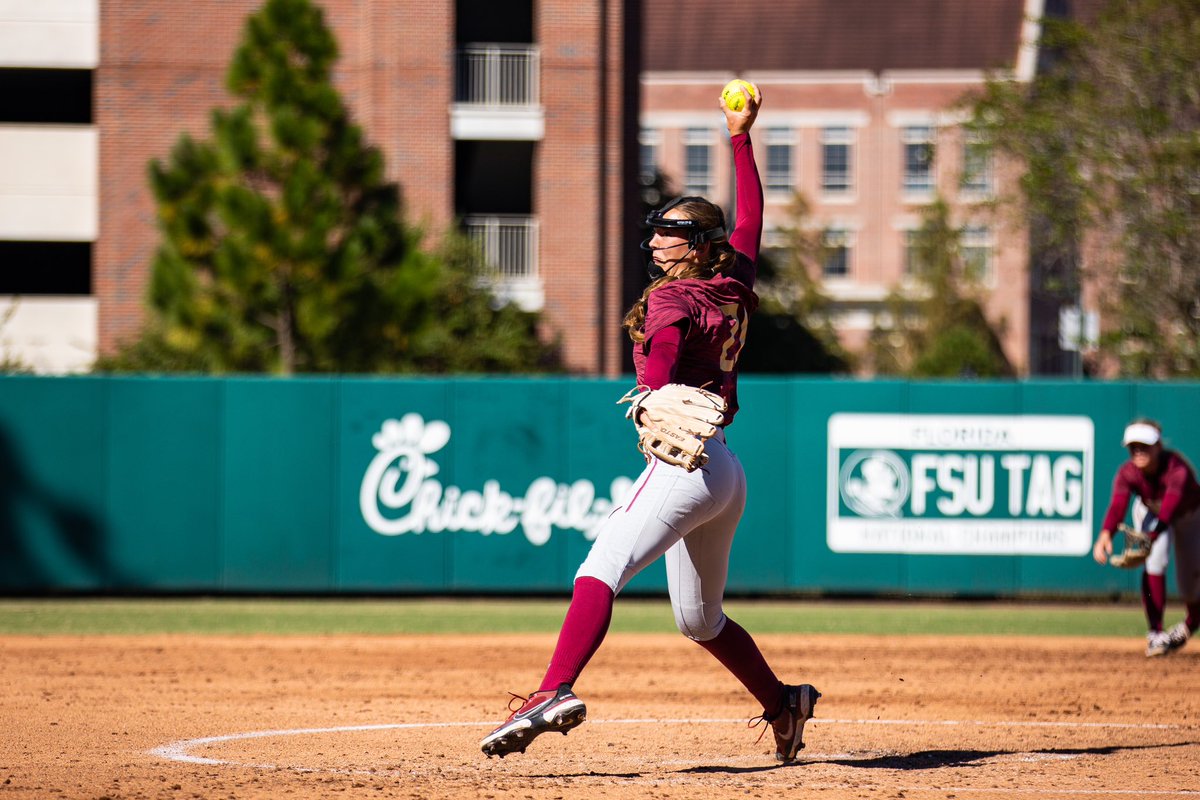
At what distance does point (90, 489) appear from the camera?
620 inches

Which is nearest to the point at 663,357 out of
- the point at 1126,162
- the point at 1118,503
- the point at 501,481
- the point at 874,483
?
the point at 1118,503

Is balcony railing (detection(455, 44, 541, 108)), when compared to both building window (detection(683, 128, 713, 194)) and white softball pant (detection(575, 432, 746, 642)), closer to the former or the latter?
white softball pant (detection(575, 432, 746, 642))

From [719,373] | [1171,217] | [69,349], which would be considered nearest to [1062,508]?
[1171,217]

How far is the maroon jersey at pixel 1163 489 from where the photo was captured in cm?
1138

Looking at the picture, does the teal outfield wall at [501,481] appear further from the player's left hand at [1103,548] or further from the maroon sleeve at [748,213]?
the maroon sleeve at [748,213]

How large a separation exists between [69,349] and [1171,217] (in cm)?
1990

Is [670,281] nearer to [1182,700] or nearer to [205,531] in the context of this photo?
[1182,700]

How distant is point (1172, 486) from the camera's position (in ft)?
37.4

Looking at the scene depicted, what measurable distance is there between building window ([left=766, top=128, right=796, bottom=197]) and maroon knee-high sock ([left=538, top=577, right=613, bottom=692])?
168ft

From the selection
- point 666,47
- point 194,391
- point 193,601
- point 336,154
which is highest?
point 666,47

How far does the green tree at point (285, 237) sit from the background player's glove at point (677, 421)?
1752cm

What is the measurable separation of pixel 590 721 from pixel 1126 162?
18808 millimetres

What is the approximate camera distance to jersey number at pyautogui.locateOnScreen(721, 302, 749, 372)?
19.2 feet

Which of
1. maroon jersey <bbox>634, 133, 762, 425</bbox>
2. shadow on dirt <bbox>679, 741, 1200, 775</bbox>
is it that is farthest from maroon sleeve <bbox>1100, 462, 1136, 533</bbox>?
maroon jersey <bbox>634, 133, 762, 425</bbox>
